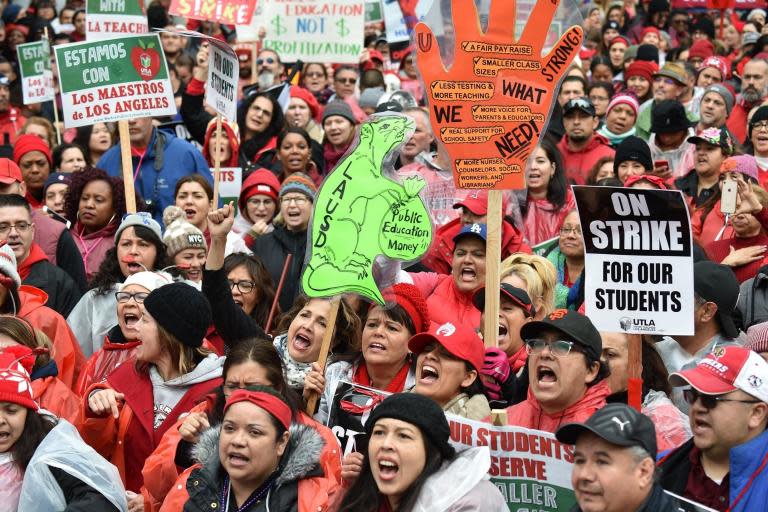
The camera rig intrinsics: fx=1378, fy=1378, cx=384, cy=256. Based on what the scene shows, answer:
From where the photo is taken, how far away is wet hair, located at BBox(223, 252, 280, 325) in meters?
8.08

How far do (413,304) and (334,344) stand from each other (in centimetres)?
54

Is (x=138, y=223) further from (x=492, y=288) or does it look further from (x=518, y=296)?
(x=492, y=288)

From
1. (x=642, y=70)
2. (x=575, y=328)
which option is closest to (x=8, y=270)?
(x=575, y=328)

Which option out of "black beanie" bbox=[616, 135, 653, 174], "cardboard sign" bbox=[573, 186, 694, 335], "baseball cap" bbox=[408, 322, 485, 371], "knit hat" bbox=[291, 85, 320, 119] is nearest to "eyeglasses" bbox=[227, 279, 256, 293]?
"baseball cap" bbox=[408, 322, 485, 371]

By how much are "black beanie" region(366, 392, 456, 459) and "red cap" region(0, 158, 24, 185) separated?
5156 mm

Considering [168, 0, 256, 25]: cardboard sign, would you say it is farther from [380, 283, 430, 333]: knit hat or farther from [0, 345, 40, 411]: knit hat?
[0, 345, 40, 411]: knit hat

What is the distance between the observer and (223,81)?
902 cm

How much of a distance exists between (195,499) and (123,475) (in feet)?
3.88

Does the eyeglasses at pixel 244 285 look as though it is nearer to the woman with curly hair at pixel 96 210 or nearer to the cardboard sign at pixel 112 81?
the woman with curly hair at pixel 96 210

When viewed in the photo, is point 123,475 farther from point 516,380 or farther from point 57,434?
point 516,380

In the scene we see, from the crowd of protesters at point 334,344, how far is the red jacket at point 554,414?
0.01 meters

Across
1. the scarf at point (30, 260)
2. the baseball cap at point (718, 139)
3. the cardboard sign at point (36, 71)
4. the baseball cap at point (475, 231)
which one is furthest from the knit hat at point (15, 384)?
the cardboard sign at point (36, 71)

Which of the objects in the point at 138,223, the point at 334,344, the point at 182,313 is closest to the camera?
the point at 182,313

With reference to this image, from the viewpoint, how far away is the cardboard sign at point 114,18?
33.9 ft
